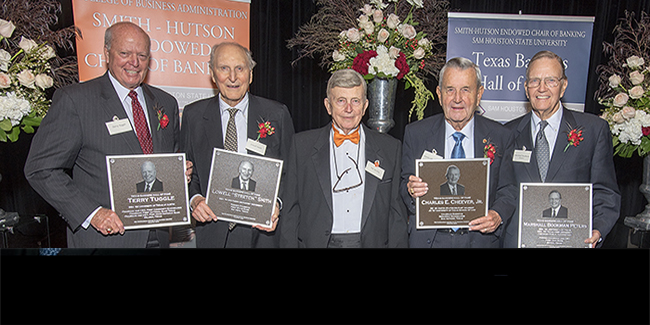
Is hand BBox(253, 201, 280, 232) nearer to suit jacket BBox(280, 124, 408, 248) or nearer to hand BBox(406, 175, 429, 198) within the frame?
suit jacket BBox(280, 124, 408, 248)

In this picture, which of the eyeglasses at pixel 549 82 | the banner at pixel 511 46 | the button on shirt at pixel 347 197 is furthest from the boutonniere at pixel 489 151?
the banner at pixel 511 46

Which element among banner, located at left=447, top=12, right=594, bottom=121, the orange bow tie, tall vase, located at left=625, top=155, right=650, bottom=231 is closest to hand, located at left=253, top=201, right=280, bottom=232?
the orange bow tie

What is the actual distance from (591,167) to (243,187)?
85.8 inches

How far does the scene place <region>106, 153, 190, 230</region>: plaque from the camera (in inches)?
92.8

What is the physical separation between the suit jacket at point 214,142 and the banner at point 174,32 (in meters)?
1.91

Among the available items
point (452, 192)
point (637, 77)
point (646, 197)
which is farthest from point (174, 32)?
point (646, 197)

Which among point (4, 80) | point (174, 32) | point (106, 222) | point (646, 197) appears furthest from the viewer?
point (174, 32)

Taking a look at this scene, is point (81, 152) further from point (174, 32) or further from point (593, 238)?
point (593, 238)

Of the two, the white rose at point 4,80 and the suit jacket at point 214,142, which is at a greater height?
the white rose at point 4,80

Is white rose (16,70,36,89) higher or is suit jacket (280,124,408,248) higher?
white rose (16,70,36,89)

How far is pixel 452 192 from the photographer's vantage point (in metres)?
2.45

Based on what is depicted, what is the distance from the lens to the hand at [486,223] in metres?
2.44

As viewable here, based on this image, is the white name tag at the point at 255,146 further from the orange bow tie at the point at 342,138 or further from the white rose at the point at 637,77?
the white rose at the point at 637,77
